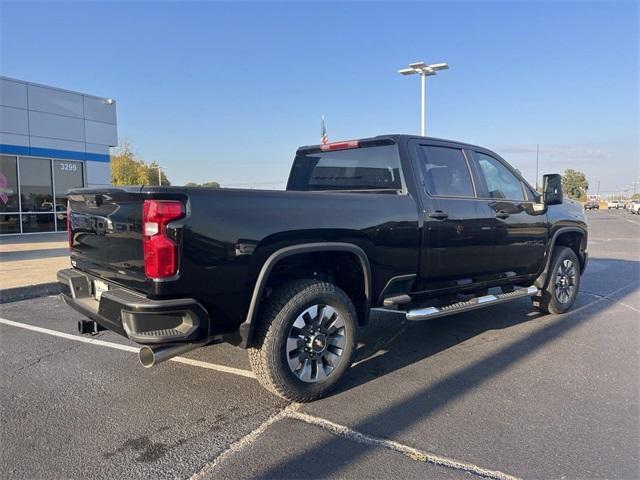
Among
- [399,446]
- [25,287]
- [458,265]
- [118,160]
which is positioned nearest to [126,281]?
[399,446]

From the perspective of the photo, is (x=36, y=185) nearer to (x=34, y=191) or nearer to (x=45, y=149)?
(x=34, y=191)

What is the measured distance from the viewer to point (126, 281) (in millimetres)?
3234

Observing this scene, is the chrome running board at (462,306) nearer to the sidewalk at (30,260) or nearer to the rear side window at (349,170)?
the rear side window at (349,170)

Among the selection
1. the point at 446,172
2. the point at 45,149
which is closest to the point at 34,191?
the point at 45,149

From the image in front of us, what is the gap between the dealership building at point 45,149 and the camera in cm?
1669

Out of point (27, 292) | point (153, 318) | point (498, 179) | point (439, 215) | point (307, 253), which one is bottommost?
point (27, 292)

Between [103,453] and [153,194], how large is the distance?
1.60m

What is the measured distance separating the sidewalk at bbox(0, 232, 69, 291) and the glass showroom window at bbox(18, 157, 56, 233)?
961mm

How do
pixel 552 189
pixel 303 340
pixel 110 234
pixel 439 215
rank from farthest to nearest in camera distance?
pixel 552 189 → pixel 439 215 → pixel 303 340 → pixel 110 234

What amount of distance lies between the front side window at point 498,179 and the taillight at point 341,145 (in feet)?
4.67

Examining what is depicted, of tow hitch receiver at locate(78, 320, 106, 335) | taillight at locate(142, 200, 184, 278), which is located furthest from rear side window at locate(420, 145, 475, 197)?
tow hitch receiver at locate(78, 320, 106, 335)

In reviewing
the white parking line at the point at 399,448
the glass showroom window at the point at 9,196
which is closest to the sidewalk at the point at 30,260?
the glass showroom window at the point at 9,196

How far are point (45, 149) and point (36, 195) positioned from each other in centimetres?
177

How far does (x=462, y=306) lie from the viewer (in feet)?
15.3
